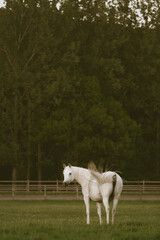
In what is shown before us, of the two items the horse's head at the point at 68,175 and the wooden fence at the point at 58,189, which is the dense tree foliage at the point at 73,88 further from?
the horse's head at the point at 68,175

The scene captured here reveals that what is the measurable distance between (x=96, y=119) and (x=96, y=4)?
13442 mm

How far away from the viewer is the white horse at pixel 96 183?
16.1 metres

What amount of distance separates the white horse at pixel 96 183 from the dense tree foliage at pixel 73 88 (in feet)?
120

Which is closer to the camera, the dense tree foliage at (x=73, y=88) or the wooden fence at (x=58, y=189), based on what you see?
the wooden fence at (x=58, y=189)

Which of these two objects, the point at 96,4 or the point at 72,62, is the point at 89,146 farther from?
the point at 96,4

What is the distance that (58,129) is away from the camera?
180 ft

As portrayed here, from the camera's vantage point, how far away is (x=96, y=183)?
16391 mm

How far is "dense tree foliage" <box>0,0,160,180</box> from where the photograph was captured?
5462 centimetres

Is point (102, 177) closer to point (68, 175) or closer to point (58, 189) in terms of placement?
point (68, 175)

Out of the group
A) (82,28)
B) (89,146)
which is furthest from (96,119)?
(82,28)

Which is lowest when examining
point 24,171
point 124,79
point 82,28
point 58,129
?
point 24,171

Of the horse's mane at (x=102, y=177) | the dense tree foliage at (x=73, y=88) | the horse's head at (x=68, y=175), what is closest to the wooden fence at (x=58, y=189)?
the dense tree foliage at (x=73, y=88)

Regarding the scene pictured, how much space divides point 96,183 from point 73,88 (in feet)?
131

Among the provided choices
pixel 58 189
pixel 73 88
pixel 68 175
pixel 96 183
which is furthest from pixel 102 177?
pixel 73 88
